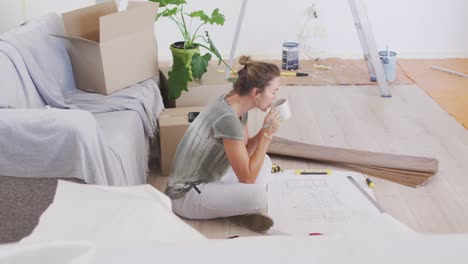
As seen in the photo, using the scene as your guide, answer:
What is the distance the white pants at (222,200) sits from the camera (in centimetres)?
235

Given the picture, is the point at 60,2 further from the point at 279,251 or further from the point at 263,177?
the point at 279,251

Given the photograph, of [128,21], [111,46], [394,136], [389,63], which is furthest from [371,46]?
Result: [111,46]

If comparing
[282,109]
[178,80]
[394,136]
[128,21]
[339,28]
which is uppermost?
[128,21]

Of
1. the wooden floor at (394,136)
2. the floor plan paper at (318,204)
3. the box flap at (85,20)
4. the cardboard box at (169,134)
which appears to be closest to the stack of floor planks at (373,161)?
the wooden floor at (394,136)

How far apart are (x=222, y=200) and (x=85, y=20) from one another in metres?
1.47

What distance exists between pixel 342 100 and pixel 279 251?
11.9ft

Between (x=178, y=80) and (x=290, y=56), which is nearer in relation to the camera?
(x=178, y=80)

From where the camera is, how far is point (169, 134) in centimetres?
279

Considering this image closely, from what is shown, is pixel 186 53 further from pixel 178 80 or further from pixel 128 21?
pixel 128 21

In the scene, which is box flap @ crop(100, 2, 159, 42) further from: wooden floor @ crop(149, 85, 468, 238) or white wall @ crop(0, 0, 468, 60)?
white wall @ crop(0, 0, 468, 60)

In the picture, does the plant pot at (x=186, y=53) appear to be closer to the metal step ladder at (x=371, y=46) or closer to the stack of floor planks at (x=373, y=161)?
the stack of floor planks at (x=373, y=161)

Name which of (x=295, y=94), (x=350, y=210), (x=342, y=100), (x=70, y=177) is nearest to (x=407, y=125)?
(x=342, y=100)

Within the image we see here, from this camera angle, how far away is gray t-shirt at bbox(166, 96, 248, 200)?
2238 mm

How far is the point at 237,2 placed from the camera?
15.6ft
